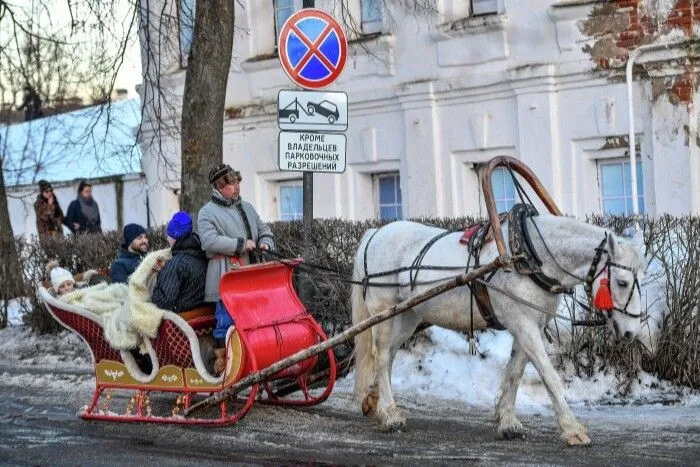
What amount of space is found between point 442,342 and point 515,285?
3.43 metres

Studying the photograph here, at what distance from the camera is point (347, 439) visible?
10.8 metres

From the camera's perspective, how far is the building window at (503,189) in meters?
19.6

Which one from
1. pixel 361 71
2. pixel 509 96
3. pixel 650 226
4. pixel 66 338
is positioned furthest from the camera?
pixel 361 71

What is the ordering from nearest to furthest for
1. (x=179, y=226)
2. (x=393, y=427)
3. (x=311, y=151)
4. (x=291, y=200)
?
(x=393, y=427), (x=179, y=226), (x=311, y=151), (x=291, y=200)

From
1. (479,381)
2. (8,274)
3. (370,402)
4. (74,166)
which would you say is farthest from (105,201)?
(370,402)

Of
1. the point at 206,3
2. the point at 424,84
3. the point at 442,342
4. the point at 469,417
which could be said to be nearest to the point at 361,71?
the point at 424,84

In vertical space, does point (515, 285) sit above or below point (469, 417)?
above

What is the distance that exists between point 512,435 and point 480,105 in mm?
9659

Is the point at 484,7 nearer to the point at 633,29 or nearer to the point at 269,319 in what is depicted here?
the point at 633,29

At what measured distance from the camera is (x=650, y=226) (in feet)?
41.3

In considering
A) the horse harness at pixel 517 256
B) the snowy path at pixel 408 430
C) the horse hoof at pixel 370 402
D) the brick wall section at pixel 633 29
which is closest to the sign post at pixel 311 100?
the snowy path at pixel 408 430

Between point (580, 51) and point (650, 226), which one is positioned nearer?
point (650, 226)

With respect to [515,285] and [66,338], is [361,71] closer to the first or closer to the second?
[66,338]

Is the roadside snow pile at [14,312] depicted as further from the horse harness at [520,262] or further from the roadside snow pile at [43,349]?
the horse harness at [520,262]
